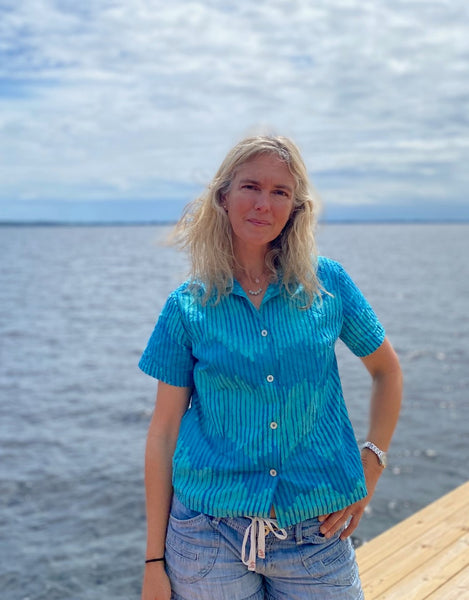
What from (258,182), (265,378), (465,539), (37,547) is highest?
(258,182)

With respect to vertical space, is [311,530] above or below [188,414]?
below

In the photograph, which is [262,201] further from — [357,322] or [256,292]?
[357,322]

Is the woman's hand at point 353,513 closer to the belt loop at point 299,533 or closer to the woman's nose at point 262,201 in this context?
the belt loop at point 299,533

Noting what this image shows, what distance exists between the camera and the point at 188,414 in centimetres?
224

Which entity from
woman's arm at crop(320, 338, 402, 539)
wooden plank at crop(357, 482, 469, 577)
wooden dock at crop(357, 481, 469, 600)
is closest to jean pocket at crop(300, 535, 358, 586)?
woman's arm at crop(320, 338, 402, 539)

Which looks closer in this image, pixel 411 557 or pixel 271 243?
pixel 271 243

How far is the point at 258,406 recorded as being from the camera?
6.93 feet

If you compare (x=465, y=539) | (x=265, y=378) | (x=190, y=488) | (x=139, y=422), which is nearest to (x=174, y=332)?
(x=265, y=378)

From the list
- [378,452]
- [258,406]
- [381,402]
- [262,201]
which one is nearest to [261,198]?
[262,201]

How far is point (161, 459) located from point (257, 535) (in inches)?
15.4

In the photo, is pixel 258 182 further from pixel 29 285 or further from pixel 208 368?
pixel 29 285

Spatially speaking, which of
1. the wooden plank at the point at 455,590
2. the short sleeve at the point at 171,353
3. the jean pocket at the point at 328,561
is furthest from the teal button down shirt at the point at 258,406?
the wooden plank at the point at 455,590

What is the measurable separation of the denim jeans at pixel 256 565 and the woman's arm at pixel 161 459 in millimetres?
107

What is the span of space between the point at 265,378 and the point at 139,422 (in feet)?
28.3
